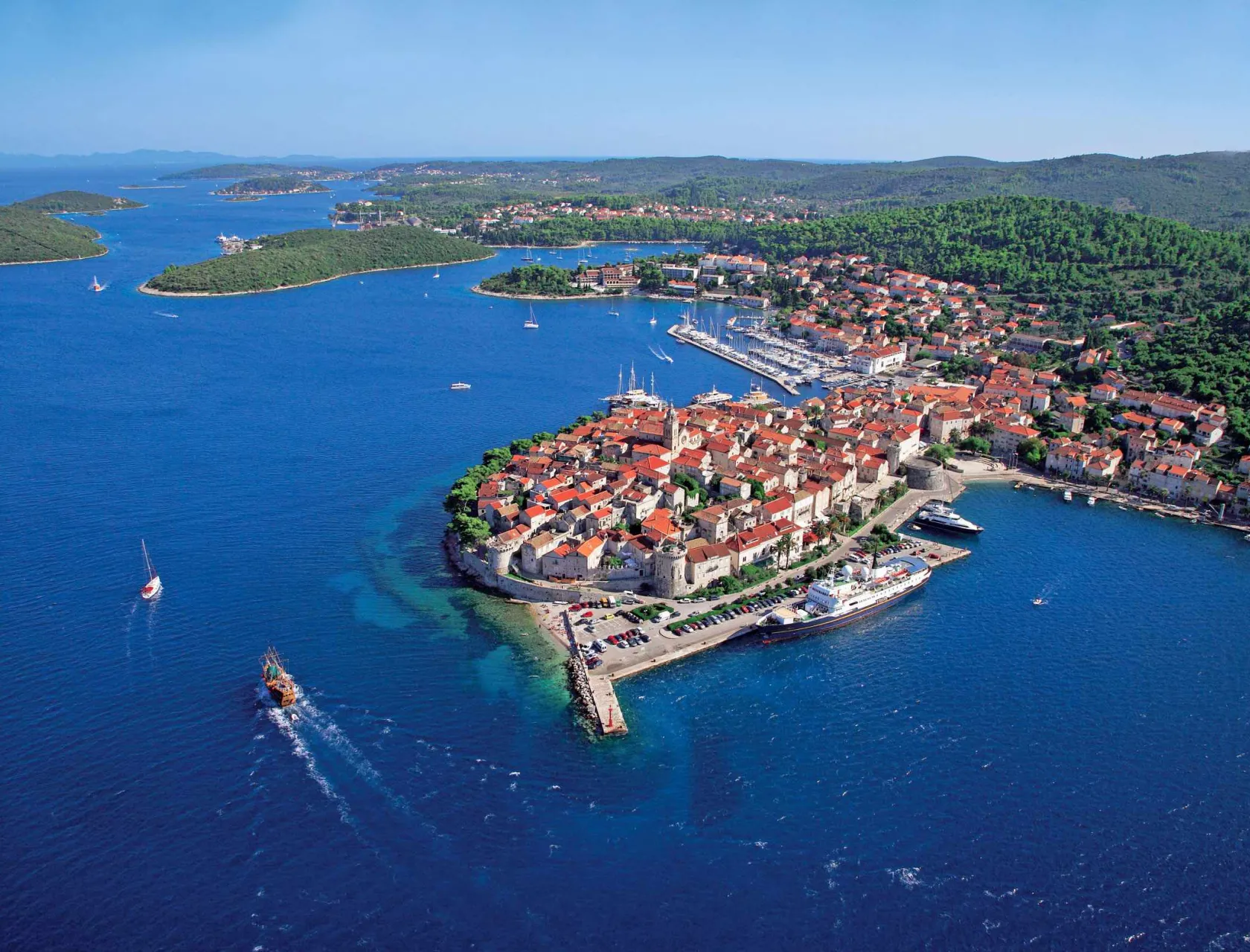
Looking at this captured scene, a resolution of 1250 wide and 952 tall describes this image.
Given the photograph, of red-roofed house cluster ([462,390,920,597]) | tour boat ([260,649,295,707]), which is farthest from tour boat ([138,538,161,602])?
red-roofed house cluster ([462,390,920,597])

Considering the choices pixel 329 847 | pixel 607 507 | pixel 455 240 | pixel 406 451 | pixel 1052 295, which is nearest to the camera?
pixel 329 847

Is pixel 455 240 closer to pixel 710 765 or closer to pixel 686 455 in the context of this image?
pixel 686 455

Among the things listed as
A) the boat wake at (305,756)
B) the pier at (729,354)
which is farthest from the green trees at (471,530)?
the pier at (729,354)

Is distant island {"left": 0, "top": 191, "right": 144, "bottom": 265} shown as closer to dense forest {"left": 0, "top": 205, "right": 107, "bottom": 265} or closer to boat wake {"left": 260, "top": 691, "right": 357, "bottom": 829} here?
dense forest {"left": 0, "top": 205, "right": 107, "bottom": 265}

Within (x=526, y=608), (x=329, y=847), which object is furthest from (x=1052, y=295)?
(x=329, y=847)

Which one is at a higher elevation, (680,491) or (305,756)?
(680,491)

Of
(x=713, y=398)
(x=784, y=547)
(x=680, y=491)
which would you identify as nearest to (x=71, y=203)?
(x=713, y=398)

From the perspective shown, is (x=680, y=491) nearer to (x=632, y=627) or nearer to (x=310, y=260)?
(x=632, y=627)
